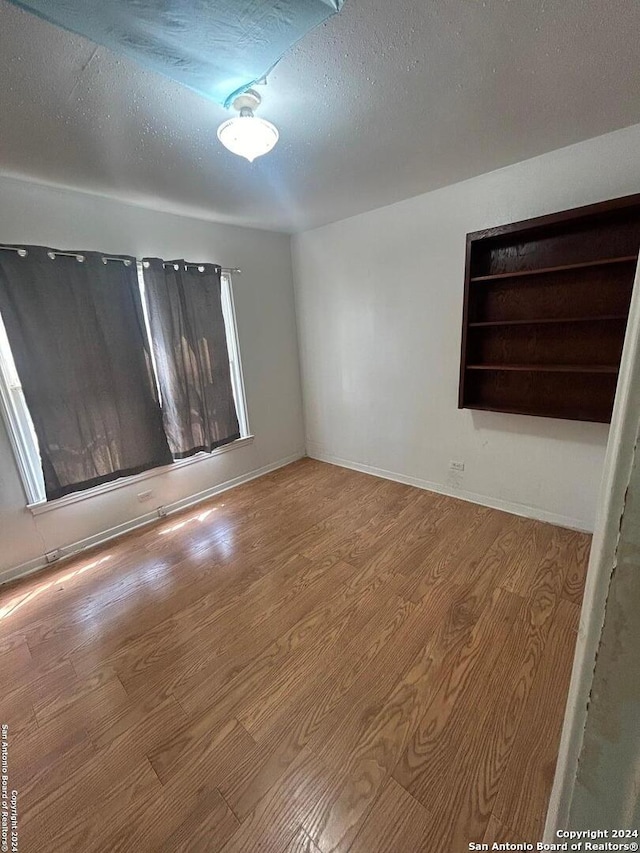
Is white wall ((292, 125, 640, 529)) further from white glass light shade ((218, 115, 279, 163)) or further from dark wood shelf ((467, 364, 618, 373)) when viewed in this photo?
white glass light shade ((218, 115, 279, 163))

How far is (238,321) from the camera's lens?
10.3 ft

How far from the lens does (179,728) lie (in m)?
1.27

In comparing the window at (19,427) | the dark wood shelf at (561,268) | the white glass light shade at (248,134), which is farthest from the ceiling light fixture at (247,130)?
the dark wood shelf at (561,268)

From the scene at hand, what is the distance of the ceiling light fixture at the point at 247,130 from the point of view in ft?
4.39

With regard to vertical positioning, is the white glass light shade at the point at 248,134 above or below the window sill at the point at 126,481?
above

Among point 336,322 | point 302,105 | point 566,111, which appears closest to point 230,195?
point 302,105

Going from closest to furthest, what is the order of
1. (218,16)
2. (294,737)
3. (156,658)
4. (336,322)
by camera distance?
(218,16), (294,737), (156,658), (336,322)

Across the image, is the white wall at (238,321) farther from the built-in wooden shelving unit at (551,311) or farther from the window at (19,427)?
the built-in wooden shelving unit at (551,311)

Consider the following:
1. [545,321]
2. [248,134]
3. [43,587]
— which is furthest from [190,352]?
[545,321]

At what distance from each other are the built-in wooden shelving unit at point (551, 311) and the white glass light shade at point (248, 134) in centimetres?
145

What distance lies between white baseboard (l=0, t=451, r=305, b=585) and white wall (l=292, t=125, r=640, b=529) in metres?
0.97

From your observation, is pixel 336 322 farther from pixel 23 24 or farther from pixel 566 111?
pixel 23 24

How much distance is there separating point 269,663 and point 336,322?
2.77 m

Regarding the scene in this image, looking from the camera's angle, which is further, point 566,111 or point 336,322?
point 336,322
